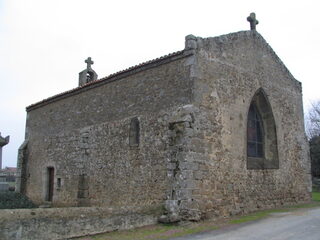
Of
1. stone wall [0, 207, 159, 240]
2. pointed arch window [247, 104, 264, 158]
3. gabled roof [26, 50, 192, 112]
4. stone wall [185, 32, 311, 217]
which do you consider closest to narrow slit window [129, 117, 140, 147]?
gabled roof [26, 50, 192, 112]

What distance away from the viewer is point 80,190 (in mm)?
14836

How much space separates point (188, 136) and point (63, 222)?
4.48 meters

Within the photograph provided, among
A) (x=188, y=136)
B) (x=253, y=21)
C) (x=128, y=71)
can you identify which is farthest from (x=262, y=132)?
(x=128, y=71)

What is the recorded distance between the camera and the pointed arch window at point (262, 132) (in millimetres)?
14141

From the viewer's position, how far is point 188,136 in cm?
1073

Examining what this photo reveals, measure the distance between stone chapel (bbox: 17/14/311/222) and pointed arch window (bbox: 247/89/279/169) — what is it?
1.7 inches

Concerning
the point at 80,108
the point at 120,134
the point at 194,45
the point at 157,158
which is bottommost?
the point at 157,158

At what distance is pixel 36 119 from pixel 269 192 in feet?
41.8

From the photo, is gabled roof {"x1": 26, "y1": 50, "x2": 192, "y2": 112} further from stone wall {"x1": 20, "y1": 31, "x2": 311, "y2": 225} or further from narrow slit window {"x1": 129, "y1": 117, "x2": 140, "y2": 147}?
narrow slit window {"x1": 129, "y1": 117, "x2": 140, "y2": 147}

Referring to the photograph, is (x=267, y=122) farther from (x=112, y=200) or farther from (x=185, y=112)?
(x=112, y=200)

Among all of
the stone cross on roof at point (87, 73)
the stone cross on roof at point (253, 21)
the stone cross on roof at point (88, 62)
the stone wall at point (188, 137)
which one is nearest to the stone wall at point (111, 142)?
the stone wall at point (188, 137)

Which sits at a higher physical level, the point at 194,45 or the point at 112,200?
the point at 194,45

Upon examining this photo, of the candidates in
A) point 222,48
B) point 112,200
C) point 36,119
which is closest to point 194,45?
point 222,48

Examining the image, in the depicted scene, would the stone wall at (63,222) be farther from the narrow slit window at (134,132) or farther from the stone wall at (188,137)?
the narrow slit window at (134,132)
